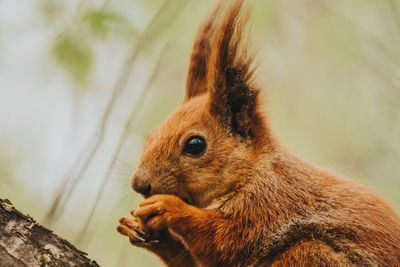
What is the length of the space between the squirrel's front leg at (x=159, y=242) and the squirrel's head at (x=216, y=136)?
0.20m

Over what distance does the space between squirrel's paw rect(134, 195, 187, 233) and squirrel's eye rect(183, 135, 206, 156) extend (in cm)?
30

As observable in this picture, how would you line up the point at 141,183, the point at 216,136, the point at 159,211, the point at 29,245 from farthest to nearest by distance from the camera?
1. the point at 216,136
2. the point at 141,183
3. the point at 159,211
4. the point at 29,245

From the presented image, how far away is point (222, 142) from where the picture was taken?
2.49 meters

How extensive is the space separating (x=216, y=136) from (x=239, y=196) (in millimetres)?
392

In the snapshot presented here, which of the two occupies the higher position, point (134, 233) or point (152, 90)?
point (152, 90)

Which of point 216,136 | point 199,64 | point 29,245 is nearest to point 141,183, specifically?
point 216,136

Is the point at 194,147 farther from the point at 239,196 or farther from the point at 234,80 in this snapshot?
the point at 234,80

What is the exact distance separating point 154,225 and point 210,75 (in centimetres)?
97

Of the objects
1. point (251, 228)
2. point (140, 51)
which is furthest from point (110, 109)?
point (251, 228)

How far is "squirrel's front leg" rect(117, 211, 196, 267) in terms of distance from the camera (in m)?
2.33

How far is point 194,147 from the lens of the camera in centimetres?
242

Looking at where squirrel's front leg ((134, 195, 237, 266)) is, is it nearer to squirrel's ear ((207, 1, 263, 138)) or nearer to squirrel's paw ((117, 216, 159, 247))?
squirrel's paw ((117, 216, 159, 247))

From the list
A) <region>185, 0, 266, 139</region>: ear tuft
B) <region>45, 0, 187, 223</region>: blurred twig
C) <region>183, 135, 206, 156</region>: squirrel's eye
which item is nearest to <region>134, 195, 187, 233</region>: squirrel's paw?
<region>183, 135, 206, 156</region>: squirrel's eye

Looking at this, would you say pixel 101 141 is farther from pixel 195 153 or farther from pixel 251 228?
pixel 251 228
